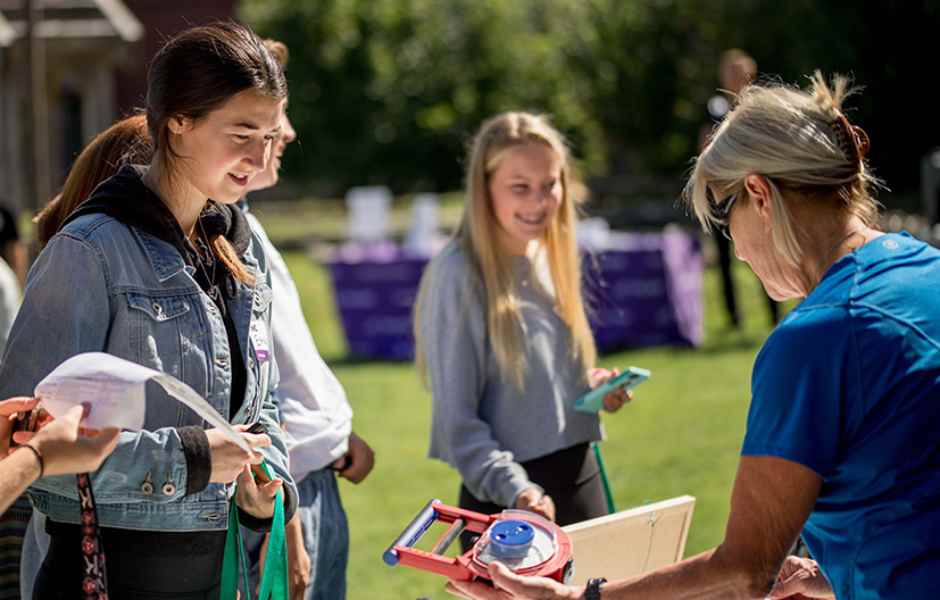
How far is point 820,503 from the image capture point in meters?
2.16

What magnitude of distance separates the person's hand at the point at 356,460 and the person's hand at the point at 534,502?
431 millimetres

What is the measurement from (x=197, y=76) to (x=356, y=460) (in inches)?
54.9

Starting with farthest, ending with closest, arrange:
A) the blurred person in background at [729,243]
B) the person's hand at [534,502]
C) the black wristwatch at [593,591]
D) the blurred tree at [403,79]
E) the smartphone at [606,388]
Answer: the blurred tree at [403,79] → the blurred person in background at [729,243] → the smartphone at [606,388] → the person's hand at [534,502] → the black wristwatch at [593,591]

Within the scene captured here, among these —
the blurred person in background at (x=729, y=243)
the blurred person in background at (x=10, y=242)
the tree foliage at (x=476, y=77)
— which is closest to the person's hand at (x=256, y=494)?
the blurred person in background at (x=10, y=242)

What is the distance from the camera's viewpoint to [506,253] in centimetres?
382

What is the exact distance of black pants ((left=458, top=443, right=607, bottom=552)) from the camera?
145 inches

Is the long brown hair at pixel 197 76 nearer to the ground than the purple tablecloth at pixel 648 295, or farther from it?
farther from it

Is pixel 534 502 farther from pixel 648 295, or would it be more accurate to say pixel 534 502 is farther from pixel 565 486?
pixel 648 295

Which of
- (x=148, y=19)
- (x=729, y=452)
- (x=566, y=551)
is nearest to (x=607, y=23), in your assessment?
(x=148, y=19)

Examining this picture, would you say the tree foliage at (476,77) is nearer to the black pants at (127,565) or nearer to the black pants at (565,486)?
the black pants at (565,486)

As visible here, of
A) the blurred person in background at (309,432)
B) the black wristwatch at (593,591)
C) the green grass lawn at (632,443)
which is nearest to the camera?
the black wristwatch at (593,591)

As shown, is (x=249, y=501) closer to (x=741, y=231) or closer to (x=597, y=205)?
(x=741, y=231)

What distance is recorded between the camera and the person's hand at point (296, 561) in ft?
9.92

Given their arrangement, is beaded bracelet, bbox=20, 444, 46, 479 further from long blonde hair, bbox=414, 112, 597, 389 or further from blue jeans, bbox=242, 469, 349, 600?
long blonde hair, bbox=414, 112, 597, 389
